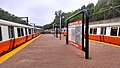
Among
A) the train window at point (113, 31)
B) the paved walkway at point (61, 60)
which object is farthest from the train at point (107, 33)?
the paved walkway at point (61, 60)

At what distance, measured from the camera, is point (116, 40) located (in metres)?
22.3

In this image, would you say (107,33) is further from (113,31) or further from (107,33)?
(113,31)

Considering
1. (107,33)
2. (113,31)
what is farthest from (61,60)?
(107,33)

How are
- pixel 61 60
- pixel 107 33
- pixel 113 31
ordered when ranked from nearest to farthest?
1. pixel 61 60
2. pixel 113 31
3. pixel 107 33

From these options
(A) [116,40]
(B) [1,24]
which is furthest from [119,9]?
(B) [1,24]

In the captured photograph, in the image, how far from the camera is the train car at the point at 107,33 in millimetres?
22350

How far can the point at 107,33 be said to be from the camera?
25.7m

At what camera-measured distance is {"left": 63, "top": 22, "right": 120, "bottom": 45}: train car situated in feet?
73.3

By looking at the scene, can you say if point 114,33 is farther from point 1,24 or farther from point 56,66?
point 56,66

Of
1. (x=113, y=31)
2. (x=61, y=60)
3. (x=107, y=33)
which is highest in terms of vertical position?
(x=113, y=31)

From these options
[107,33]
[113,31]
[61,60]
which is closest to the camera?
[61,60]

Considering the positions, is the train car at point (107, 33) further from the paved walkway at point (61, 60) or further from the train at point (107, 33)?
the paved walkway at point (61, 60)

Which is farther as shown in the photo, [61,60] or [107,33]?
[107,33]

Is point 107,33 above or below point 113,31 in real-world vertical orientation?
below
